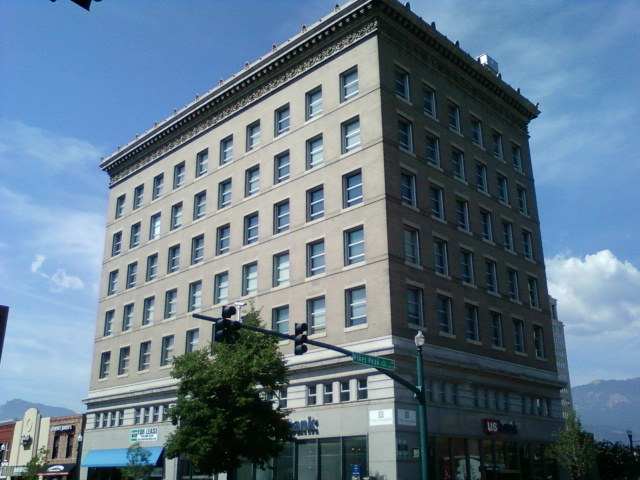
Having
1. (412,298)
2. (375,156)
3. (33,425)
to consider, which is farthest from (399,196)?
(33,425)

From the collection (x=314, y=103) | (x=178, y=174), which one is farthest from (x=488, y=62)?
(x=178, y=174)

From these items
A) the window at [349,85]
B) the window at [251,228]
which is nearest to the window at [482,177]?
the window at [349,85]

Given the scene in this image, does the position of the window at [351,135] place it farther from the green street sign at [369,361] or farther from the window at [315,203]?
the green street sign at [369,361]

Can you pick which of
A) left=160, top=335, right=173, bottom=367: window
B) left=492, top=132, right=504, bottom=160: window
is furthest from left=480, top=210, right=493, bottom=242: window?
left=160, top=335, right=173, bottom=367: window

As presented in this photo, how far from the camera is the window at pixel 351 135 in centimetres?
4025

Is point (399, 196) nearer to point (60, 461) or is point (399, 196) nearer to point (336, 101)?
point (336, 101)

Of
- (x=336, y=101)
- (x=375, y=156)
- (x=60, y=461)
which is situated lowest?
(x=60, y=461)

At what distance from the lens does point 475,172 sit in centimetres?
4588

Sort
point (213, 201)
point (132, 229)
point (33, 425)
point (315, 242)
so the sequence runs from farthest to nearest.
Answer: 1. point (33, 425)
2. point (132, 229)
3. point (213, 201)
4. point (315, 242)

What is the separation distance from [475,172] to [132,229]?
30.3 meters

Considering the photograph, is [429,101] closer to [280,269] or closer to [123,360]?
[280,269]

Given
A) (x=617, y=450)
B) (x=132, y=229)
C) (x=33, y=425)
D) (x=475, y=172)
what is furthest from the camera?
(x=33, y=425)

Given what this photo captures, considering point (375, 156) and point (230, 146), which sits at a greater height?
point (230, 146)

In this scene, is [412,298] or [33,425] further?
[33,425]
